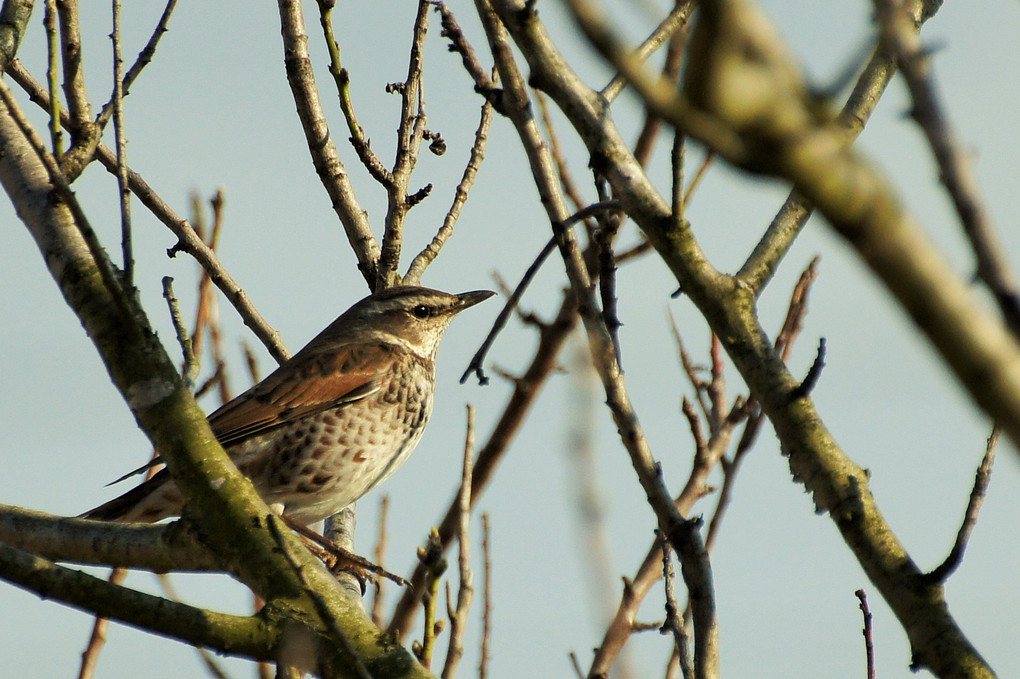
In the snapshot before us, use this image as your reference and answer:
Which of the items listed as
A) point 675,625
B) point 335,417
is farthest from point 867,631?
point 335,417

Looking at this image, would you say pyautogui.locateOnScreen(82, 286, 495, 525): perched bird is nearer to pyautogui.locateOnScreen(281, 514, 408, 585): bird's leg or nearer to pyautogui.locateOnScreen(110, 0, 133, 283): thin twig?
pyautogui.locateOnScreen(281, 514, 408, 585): bird's leg

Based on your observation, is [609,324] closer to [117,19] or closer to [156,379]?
[156,379]

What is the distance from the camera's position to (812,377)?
3.34 meters

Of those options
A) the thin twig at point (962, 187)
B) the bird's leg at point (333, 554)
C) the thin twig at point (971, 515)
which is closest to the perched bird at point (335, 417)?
the bird's leg at point (333, 554)

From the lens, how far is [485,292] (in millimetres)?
8438

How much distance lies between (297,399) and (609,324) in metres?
4.15

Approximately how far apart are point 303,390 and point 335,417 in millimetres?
444

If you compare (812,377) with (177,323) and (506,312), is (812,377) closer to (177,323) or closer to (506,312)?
(506,312)

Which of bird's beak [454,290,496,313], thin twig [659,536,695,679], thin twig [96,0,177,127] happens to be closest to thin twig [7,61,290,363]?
thin twig [96,0,177,127]

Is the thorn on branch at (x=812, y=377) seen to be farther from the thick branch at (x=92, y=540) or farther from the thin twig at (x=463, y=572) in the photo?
the thick branch at (x=92, y=540)

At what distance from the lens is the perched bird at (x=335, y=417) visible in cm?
682

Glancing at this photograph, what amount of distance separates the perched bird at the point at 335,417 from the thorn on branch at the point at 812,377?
397cm


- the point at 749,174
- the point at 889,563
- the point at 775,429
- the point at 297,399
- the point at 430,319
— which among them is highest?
the point at 430,319

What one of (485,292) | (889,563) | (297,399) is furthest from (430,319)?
(889,563)
